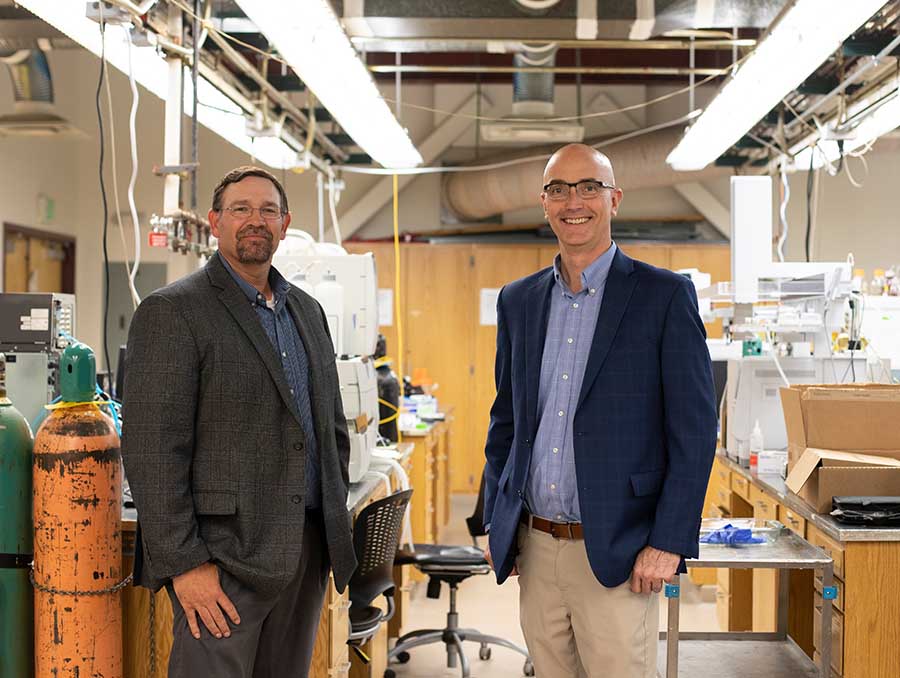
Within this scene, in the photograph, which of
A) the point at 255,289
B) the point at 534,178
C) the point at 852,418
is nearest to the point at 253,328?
the point at 255,289

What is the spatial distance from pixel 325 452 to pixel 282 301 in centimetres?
37

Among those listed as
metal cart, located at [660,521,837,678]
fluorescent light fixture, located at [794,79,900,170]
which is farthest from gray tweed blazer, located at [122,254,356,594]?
fluorescent light fixture, located at [794,79,900,170]

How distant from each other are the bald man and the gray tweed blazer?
0.50 metres

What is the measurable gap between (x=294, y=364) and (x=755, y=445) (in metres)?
2.53

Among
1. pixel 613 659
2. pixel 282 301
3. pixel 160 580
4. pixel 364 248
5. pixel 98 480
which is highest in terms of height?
pixel 364 248

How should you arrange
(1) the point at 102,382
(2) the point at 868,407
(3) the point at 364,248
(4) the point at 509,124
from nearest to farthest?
(2) the point at 868,407 → (1) the point at 102,382 → (4) the point at 509,124 → (3) the point at 364,248

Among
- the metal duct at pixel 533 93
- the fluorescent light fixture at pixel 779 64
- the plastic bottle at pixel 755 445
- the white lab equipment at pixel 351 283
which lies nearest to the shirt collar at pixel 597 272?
the fluorescent light fixture at pixel 779 64

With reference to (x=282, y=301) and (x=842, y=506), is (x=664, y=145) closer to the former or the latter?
(x=842, y=506)

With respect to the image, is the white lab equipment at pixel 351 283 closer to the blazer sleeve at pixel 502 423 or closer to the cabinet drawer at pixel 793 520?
the blazer sleeve at pixel 502 423

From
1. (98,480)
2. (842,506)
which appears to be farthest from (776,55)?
(98,480)

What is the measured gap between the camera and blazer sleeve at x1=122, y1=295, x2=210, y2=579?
74.2 inches

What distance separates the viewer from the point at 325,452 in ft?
7.03

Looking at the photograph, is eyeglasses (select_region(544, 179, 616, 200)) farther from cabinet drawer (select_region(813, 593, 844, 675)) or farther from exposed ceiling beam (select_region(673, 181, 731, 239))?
exposed ceiling beam (select_region(673, 181, 731, 239))

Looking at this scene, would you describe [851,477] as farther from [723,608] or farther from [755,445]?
[723,608]
